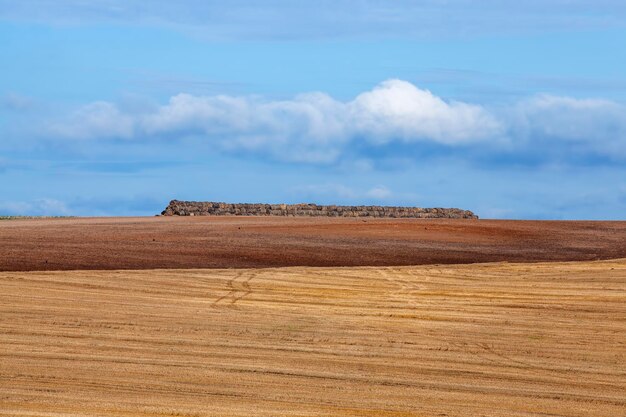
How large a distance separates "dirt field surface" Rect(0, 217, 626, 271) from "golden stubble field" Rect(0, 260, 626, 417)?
4.94ft

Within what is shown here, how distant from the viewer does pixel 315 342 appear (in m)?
14.1

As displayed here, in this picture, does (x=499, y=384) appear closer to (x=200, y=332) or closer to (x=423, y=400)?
(x=423, y=400)

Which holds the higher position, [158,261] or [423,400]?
[158,261]

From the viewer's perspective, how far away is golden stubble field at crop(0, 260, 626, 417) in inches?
419

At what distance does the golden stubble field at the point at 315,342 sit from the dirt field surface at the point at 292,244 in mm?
1507

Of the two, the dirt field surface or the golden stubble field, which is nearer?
the golden stubble field

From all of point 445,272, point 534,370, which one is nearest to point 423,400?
point 534,370

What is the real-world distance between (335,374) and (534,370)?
101 inches

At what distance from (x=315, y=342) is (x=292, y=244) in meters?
11.0

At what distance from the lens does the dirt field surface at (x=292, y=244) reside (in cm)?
2195

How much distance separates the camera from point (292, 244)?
25.0m

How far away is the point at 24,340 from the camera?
13523mm

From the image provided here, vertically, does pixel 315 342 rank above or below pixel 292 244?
below

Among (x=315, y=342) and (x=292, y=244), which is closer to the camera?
(x=315, y=342)
